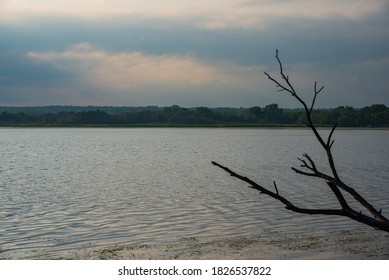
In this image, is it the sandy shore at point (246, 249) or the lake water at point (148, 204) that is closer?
the sandy shore at point (246, 249)

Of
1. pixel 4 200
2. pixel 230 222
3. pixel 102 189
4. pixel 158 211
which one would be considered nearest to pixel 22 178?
pixel 102 189

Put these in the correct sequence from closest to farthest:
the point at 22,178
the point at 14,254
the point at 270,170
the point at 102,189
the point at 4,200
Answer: the point at 14,254
the point at 4,200
the point at 102,189
the point at 22,178
the point at 270,170

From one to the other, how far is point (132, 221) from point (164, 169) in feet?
55.5

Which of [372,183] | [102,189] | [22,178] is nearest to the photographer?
[102,189]

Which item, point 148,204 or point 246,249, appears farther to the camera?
point 148,204

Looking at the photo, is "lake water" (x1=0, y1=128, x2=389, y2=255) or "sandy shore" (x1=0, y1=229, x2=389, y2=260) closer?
"sandy shore" (x1=0, y1=229, x2=389, y2=260)

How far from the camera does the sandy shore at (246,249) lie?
10.4 m

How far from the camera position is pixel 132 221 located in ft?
46.8

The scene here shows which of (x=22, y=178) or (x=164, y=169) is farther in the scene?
(x=164, y=169)

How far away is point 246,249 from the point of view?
35.8ft

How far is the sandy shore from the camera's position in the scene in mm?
10398

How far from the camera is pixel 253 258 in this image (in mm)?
10250
